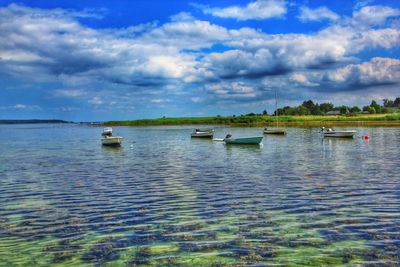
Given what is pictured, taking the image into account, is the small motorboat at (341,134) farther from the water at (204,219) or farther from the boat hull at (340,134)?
the water at (204,219)

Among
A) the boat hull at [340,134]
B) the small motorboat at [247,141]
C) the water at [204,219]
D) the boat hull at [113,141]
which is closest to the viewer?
the water at [204,219]

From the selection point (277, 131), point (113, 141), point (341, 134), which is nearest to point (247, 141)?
point (113, 141)

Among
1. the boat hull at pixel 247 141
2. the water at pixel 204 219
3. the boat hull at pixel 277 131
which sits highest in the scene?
the boat hull at pixel 277 131

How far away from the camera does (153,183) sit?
27094 mm

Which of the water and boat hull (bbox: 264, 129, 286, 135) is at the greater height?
boat hull (bbox: 264, 129, 286, 135)

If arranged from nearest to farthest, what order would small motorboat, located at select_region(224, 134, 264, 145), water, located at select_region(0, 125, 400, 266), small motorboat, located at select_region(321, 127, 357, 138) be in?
water, located at select_region(0, 125, 400, 266), small motorboat, located at select_region(224, 134, 264, 145), small motorboat, located at select_region(321, 127, 357, 138)

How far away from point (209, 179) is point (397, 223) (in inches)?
597

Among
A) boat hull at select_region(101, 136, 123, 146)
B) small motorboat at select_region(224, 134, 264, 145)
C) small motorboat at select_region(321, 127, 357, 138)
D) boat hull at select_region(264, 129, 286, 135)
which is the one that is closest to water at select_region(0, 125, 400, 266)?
small motorboat at select_region(224, 134, 264, 145)

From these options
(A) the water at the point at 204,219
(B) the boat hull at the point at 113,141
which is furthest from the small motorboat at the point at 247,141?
(A) the water at the point at 204,219

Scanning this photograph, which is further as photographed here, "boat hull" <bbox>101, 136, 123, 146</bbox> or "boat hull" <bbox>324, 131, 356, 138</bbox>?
"boat hull" <bbox>324, 131, 356, 138</bbox>

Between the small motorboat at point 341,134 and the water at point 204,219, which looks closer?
the water at point 204,219

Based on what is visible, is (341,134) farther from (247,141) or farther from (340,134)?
(247,141)

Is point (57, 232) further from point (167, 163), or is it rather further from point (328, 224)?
point (167, 163)

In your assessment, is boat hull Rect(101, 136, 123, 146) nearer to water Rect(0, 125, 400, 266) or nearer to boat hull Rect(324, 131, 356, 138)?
water Rect(0, 125, 400, 266)
